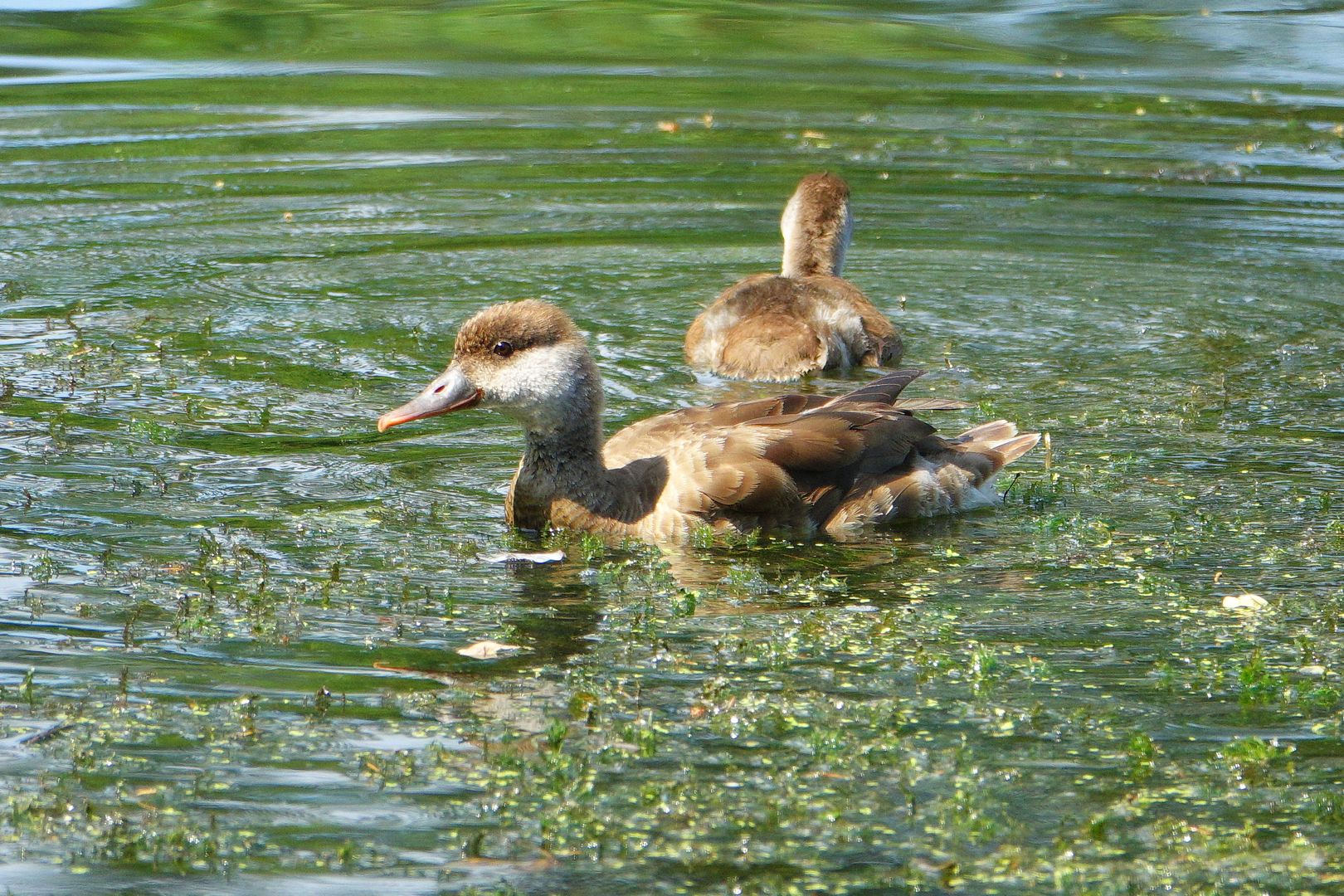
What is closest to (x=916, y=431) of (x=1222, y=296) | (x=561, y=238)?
(x=1222, y=296)

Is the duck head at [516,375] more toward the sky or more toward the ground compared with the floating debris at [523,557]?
more toward the sky

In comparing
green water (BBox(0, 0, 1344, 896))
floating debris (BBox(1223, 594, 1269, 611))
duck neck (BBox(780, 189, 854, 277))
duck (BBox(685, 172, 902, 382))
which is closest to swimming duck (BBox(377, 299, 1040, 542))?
green water (BBox(0, 0, 1344, 896))

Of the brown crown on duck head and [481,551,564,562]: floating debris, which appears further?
the brown crown on duck head

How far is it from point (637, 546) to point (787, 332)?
2941mm

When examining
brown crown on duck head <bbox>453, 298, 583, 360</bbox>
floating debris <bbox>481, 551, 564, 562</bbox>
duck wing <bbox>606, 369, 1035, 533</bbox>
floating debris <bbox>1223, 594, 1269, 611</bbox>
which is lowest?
floating debris <bbox>481, 551, 564, 562</bbox>

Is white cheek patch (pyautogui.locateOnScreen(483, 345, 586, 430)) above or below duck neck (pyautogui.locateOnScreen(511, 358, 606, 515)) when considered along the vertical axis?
above

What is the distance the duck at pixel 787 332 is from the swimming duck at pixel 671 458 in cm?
210

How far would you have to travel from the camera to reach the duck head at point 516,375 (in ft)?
27.1

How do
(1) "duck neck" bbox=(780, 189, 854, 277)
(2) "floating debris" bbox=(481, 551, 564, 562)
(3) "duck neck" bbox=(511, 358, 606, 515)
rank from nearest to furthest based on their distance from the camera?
(2) "floating debris" bbox=(481, 551, 564, 562) < (3) "duck neck" bbox=(511, 358, 606, 515) < (1) "duck neck" bbox=(780, 189, 854, 277)

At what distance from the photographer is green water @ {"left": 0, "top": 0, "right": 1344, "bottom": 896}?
547 centimetres

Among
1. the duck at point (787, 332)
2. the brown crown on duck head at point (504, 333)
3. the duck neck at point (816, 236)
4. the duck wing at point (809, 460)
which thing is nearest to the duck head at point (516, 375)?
the brown crown on duck head at point (504, 333)

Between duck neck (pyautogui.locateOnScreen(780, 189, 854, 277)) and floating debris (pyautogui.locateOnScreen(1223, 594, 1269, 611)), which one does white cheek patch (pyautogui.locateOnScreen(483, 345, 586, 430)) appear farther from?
duck neck (pyautogui.locateOnScreen(780, 189, 854, 277))

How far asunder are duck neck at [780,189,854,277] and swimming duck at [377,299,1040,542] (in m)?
3.74

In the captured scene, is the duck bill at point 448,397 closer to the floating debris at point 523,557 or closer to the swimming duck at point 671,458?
the swimming duck at point 671,458
